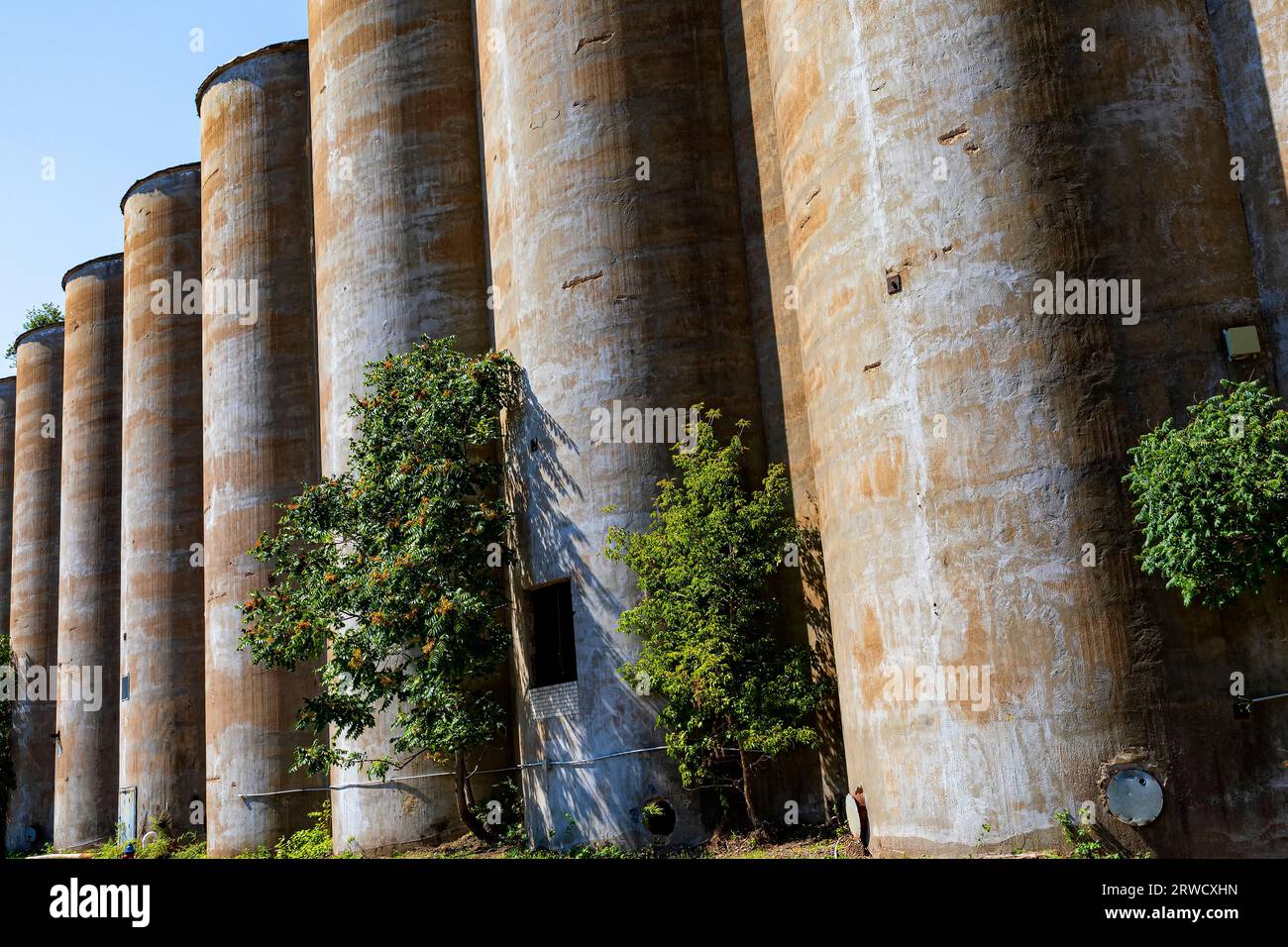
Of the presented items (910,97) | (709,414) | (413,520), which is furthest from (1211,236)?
(413,520)

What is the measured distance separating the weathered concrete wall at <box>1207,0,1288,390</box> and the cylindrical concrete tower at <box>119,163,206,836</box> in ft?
90.6

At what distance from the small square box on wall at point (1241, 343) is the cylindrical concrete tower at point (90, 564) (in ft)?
115

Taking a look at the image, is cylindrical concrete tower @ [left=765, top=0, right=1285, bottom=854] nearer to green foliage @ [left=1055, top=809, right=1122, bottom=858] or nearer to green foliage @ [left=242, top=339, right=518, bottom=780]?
green foliage @ [left=1055, top=809, right=1122, bottom=858]

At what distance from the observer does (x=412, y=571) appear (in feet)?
64.6

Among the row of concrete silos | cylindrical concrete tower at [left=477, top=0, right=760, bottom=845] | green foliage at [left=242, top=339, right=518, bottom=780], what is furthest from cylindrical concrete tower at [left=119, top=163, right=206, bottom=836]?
cylindrical concrete tower at [left=477, top=0, right=760, bottom=845]

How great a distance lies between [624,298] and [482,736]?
7608 millimetres

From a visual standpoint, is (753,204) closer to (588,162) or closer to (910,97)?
(588,162)

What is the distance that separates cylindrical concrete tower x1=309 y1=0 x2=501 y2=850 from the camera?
942 inches

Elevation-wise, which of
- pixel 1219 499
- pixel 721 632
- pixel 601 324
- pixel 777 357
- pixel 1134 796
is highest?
pixel 601 324

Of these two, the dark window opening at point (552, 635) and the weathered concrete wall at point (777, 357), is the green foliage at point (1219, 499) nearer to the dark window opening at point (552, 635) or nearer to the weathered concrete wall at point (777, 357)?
the weathered concrete wall at point (777, 357)

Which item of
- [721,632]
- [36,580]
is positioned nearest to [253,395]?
[721,632]

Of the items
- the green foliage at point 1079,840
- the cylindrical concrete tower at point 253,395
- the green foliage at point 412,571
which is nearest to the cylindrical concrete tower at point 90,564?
the cylindrical concrete tower at point 253,395

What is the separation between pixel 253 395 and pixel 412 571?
11.4 metres

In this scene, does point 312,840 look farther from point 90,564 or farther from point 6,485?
point 6,485
